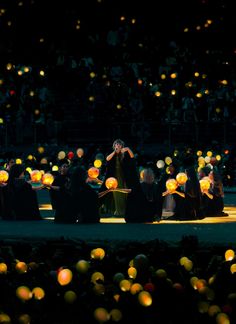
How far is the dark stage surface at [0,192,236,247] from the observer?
17.9 meters

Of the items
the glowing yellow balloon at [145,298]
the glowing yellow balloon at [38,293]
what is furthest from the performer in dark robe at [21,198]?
the glowing yellow balloon at [145,298]

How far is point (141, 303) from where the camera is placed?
695 cm

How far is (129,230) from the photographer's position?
1953cm

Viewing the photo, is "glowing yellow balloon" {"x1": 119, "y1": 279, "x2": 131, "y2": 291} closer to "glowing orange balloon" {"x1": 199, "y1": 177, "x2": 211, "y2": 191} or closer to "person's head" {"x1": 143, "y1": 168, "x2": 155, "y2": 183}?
"person's head" {"x1": 143, "y1": 168, "x2": 155, "y2": 183}

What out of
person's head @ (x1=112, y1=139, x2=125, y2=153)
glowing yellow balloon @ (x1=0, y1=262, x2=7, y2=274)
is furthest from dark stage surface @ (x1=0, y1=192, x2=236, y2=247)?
glowing yellow balloon @ (x1=0, y1=262, x2=7, y2=274)

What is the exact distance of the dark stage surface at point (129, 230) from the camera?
1786 cm

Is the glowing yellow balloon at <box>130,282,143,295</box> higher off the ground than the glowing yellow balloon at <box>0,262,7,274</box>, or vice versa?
the glowing yellow balloon at <box>0,262,7,274</box>

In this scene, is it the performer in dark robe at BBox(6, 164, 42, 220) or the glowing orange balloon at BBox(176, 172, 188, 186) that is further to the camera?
the performer in dark robe at BBox(6, 164, 42, 220)

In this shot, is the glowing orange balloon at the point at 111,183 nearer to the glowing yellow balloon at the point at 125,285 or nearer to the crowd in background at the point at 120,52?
the crowd in background at the point at 120,52

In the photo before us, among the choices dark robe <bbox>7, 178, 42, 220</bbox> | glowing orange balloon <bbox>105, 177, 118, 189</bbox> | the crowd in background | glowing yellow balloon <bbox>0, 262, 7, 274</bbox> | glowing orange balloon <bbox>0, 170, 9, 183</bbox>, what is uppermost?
the crowd in background

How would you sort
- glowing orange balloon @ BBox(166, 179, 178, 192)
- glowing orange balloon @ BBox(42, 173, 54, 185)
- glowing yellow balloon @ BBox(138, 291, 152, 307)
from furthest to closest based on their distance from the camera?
glowing orange balloon @ BBox(42, 173, 54, 185) → glowing orange balloon @ BBox(166, 179, 178, 192) → glowing yellow balloon @ BBox(138, 291, 152, 307)

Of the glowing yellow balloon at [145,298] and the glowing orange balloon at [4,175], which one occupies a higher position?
the glowing orange balloon at [4,175]

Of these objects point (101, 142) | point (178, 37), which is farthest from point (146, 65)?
point (101, 142)

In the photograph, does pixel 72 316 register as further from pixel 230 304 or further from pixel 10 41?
pixel 10 41
